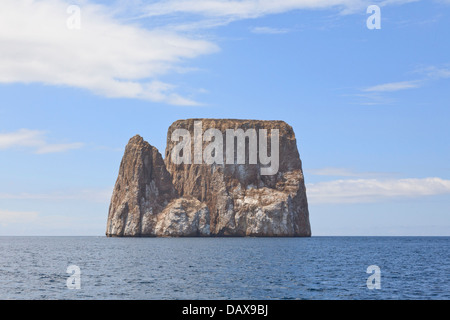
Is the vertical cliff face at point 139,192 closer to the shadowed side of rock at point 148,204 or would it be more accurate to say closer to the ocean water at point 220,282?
the shadowed side of rock at point 148,204

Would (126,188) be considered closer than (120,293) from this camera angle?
No

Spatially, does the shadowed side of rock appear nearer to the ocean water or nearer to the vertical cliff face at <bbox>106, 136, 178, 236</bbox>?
the vertical cliff face at <bbox>106, 136, 178, 236</bbox>

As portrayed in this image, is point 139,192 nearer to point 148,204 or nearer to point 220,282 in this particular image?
point 148,204

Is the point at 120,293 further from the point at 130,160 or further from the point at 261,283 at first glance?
the point at 130,160

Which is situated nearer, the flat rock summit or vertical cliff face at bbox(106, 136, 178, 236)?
the flat rock summit

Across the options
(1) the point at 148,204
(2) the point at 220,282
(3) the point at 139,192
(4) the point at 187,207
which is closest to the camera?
(2) the point at 220,282

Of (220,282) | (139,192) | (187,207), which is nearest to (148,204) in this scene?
(139,192)

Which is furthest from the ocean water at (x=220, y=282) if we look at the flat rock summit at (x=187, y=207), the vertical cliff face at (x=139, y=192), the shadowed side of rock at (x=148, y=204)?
the vertical cliff face at (x=139, y=192)

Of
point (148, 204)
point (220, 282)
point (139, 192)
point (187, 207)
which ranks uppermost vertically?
point (139, 192)

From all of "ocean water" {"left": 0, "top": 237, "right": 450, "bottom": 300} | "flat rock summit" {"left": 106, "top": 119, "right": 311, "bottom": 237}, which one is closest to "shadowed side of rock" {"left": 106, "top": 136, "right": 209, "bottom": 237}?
"flat rock summit" {"left": 106, "top": 119, "right": 311, "bottom": 237}

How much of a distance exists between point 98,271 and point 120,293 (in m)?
18.0

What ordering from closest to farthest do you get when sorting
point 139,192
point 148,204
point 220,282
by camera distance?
1. point 220,282
2. point 148,204
3. point 139,192
